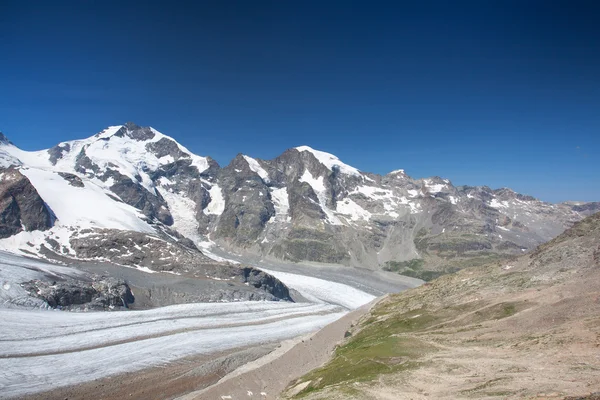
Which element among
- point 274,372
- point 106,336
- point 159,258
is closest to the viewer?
point 274,372

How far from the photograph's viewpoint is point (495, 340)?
44.7 metres

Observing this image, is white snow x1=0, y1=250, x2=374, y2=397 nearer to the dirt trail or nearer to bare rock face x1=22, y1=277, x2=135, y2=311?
bare rock face x1=22, y1=277, x2=135, y2=311

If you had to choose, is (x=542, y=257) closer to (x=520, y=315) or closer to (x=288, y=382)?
(x=520, y=315)

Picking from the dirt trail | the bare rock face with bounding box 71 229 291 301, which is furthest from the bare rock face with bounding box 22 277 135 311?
the dirt trail

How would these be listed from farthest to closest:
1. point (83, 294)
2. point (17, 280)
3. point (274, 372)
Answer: point (83, 294) < point (17, 280) < point (274, 372)

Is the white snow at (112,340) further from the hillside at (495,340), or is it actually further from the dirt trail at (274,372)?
the hillside at (495,340)

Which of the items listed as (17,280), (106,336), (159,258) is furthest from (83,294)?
(159,258)

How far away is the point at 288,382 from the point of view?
5572 cm

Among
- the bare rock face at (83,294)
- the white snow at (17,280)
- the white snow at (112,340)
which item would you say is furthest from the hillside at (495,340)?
the bare rock face at (83,294)

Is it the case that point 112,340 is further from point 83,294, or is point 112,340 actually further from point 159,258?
point 159,258

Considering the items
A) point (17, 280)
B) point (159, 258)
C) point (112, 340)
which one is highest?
point (159, 258)

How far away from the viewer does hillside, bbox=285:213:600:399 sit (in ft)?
101

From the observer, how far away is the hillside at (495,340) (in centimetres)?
3084

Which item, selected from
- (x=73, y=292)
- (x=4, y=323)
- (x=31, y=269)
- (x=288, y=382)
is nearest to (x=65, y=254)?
(x=31, y=269)
